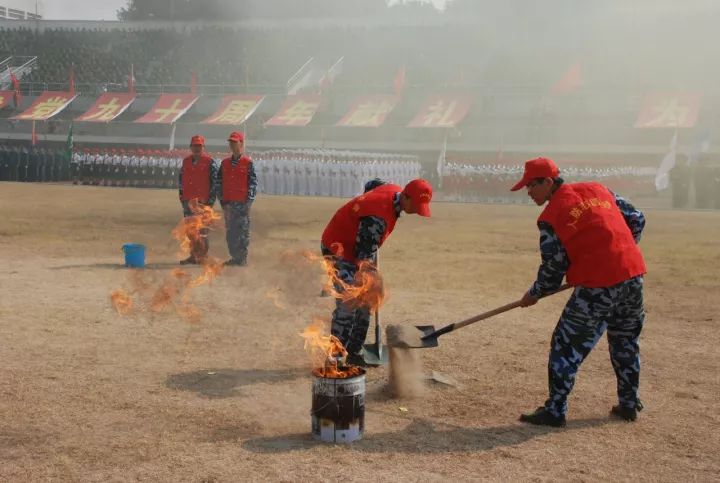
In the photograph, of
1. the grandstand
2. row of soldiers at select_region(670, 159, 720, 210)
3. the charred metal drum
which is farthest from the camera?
the grandstand

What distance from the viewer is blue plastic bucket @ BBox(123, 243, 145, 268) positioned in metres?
12.2

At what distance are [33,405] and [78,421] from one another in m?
0.52

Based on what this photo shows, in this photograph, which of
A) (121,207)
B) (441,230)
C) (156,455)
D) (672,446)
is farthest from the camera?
(121,207)

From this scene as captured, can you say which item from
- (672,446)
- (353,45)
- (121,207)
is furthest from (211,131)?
(672,446)

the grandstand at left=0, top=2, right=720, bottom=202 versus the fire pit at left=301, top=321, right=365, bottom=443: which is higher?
the grandstand at left=0, top=2, right=720, bottom=202

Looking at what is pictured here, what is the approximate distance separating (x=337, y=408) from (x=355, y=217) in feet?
6.07

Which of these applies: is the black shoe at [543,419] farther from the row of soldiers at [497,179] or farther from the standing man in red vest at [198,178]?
the row of soldiers at [497,179]

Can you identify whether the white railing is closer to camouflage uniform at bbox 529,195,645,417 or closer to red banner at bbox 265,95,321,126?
red banner at bbox 265,95,321,126

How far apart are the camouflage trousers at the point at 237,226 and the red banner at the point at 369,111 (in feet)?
80.9

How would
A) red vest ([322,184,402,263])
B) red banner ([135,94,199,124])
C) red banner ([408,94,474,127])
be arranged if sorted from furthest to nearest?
red banner ([135,94,199,124]) < red banner ([408,94,474,127]) < red vest ([322,184,402,263])

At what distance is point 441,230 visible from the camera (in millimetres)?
18891

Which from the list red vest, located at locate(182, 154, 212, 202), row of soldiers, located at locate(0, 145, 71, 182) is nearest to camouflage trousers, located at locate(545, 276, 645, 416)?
red vest, located at locate(182, 154, 212, 202)

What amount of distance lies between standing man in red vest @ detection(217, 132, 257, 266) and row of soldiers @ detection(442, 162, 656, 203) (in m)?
17.9

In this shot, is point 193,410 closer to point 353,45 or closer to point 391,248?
point 391,248
